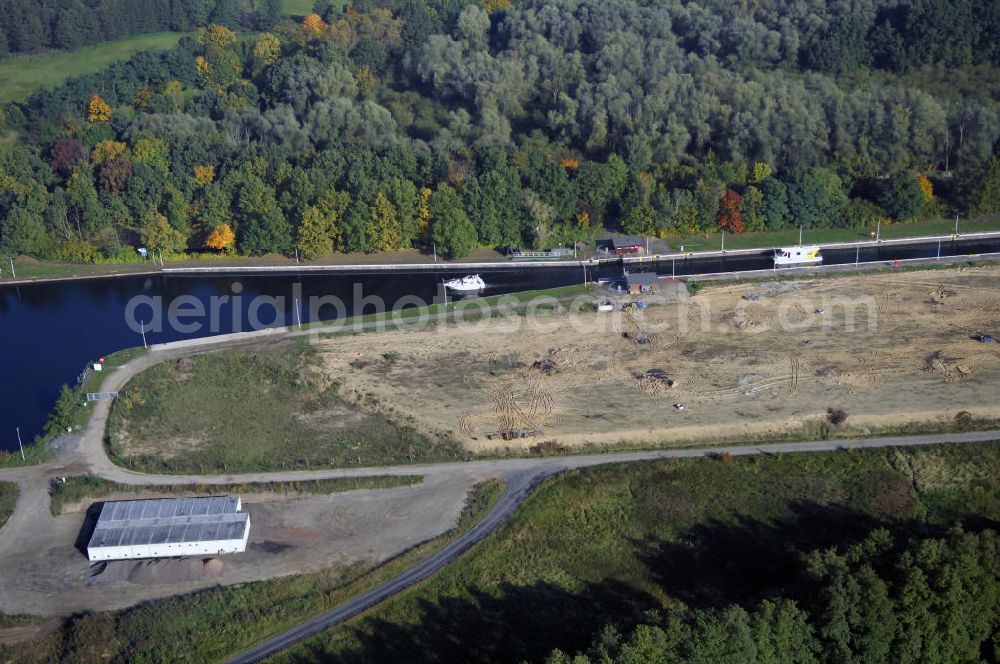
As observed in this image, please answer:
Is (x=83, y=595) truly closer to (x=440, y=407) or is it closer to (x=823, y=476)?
(x=440, y=407)

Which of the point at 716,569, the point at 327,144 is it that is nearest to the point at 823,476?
the point at 716,569

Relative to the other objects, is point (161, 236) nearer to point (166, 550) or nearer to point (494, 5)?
point (166, 550)

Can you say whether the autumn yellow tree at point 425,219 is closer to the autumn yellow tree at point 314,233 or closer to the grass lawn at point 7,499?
the autumn yellow tree at point 314,233

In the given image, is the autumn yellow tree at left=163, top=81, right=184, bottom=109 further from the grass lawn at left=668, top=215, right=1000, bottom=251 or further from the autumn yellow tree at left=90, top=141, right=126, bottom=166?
the grass lawn at left=668, top=215, right=1000, bottom=251

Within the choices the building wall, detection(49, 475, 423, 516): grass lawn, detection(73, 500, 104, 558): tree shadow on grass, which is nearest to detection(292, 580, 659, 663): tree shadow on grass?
the building wall

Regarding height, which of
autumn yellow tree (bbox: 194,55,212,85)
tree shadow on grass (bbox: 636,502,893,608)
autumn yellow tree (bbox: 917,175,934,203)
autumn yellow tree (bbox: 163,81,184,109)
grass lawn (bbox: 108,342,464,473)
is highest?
autumn yellow tree (bbox: 194,55,212,85)
